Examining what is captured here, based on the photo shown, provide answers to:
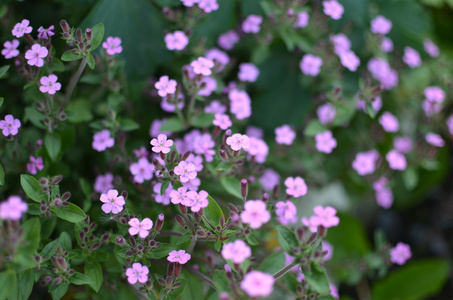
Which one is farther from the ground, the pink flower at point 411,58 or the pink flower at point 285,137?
the pink flower at point 285,137

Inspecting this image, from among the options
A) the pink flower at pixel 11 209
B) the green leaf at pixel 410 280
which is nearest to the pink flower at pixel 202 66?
the pink flower at pixel 11 209

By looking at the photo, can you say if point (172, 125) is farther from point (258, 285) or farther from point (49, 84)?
point (258, 285)

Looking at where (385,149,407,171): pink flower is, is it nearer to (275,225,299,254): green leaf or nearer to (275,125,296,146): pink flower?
(275,125,296,146): pink flower

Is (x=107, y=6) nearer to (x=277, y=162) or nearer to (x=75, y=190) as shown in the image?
(x=75, y=190)

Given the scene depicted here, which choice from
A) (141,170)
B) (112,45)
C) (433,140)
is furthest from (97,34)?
(433,140)

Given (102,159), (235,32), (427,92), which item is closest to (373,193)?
(427,92)

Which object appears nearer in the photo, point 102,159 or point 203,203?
point 203,203

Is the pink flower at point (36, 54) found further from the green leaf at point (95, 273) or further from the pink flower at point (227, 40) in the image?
the pink flower at point (227, 40)
